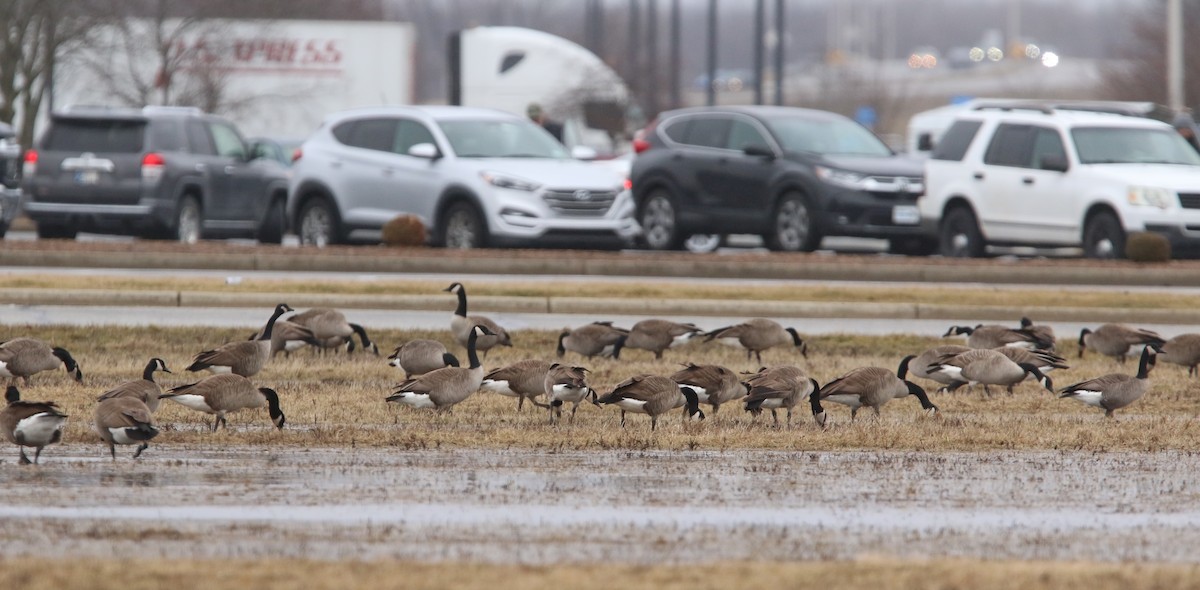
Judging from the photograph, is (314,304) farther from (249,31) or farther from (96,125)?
(249,31)

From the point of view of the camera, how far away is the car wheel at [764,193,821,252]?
76.2ft

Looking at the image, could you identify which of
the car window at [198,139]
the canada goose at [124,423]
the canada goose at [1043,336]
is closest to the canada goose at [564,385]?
the canada goose at [124,423]

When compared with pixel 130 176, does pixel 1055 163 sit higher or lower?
higher

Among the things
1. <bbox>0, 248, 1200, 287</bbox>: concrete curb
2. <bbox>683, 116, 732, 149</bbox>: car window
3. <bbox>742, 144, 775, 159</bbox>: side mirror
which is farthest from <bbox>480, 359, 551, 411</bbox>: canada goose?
<bbox>683, 116, 732, 149</bbox>: car window

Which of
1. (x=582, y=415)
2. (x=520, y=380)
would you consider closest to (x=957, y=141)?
(x=582, y=415)

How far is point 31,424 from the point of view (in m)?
9.02

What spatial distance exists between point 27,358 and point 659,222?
1359 cm

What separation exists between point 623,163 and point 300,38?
17994 millimetres

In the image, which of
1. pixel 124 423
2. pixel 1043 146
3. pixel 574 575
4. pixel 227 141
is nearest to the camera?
pixel 574 575

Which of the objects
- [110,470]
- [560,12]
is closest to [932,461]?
[110,470]

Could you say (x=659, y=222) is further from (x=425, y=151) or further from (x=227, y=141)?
(x=227, y=141)

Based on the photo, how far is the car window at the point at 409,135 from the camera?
22391 millimetres

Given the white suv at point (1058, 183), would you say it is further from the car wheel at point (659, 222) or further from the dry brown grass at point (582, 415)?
the dry brown grass at point (582, 415)

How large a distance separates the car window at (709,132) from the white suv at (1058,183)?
263 centimetres
